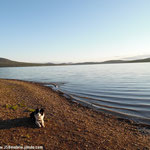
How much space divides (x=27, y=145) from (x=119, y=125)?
751cm

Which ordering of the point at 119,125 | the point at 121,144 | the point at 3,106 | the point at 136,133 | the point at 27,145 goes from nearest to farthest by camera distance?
the point at 27,145 < the point at 121,144 < the point at 136,133 < the point at 119,125 < the point at 3,106

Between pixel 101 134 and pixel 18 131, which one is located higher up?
pixel 18 131

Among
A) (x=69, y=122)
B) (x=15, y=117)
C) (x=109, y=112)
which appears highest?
(x=15, y=117)

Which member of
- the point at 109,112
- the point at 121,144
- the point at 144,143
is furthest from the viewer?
the point at 109,112

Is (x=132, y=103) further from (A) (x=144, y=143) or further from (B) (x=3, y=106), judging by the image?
(B) (x=3, y=106)

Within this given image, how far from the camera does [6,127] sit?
296 inches

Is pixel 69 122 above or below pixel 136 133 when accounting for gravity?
above

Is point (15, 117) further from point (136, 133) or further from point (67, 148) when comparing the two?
point (136, 133)

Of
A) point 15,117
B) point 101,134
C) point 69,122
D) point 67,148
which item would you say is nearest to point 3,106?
point 15,117

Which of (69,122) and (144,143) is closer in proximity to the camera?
(144,143)

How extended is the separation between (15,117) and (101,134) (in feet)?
21.0

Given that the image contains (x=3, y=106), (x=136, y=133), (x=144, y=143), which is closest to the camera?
(x=144, y=143)

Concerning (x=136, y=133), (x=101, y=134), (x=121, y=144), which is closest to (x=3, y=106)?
(x=101, y=134)

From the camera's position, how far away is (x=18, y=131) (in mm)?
7141
